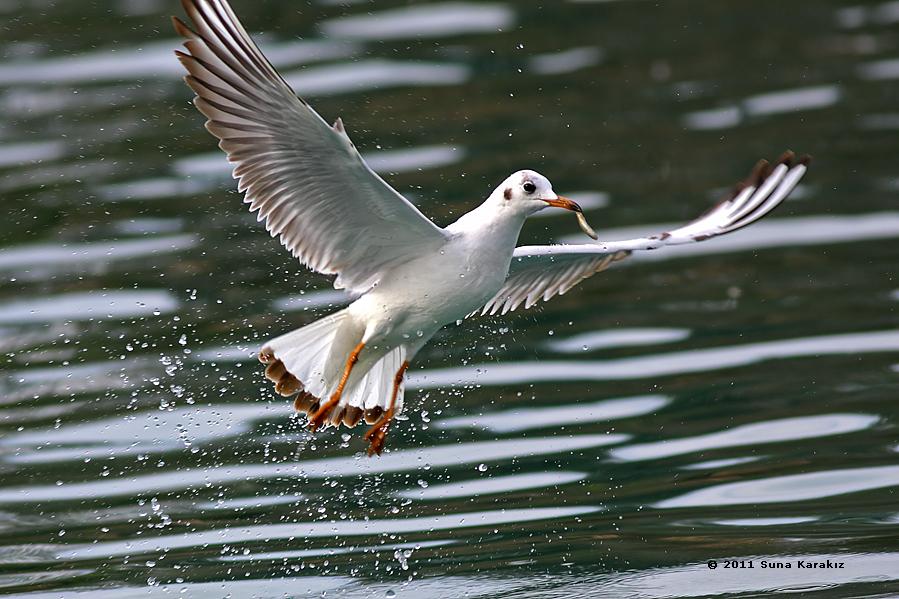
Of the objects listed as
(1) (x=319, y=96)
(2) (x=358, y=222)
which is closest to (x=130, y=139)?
(1) (x=319, y=96)

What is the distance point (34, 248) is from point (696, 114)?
5.34m

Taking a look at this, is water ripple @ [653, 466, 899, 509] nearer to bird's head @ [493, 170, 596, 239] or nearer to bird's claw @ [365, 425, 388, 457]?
bird's claw @ [365, 425, 388, 457]

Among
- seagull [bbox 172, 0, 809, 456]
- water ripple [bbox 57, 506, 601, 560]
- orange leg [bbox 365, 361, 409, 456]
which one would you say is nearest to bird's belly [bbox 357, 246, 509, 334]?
seagull [bbox 172, 0, 809, 456]

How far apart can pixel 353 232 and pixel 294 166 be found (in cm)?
47

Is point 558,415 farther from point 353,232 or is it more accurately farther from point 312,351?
point 353,232

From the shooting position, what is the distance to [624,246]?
291 inches

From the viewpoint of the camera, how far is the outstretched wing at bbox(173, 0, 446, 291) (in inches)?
246

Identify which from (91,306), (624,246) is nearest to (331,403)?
(624,246)

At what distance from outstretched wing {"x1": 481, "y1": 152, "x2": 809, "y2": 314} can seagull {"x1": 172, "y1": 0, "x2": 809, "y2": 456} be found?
0.01 meters

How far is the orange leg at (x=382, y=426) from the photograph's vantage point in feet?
23.6

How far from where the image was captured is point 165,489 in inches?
303

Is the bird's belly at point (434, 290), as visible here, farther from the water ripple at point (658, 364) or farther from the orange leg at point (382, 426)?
the water ripple at point (658, 364)

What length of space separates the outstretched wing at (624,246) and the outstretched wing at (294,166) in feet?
2.69

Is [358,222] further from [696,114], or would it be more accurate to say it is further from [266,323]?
[696,114]
